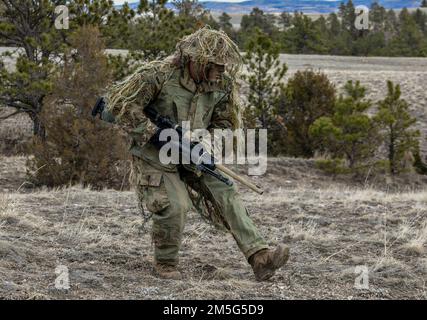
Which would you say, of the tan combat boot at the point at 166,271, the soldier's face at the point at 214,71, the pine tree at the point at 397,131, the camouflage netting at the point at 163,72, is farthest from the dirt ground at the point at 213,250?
the pine tree at the point at 397,131

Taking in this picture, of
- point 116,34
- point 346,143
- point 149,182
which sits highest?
point 116,34

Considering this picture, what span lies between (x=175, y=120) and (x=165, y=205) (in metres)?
0.58

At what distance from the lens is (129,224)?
638cm

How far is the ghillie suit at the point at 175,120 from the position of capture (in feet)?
15.3

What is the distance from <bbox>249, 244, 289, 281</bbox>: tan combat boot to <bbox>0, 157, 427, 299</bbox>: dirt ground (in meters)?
0.08

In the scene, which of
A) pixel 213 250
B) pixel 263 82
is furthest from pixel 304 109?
pixel 213 250

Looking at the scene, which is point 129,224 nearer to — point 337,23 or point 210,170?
point 210,170

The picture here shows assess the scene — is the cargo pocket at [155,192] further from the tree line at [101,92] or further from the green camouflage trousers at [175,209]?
the tree line at [101,92]

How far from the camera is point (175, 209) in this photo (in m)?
4.68

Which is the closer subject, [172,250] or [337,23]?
[172,250]

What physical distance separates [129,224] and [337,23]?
40.1 meters

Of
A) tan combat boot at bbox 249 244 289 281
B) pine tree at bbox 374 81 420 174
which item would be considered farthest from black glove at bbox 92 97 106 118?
pine tree at bbox 374 81 420 174

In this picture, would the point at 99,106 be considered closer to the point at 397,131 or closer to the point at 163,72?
the point at 163,72

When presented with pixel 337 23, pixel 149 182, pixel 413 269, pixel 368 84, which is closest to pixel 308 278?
pixel 413 269
